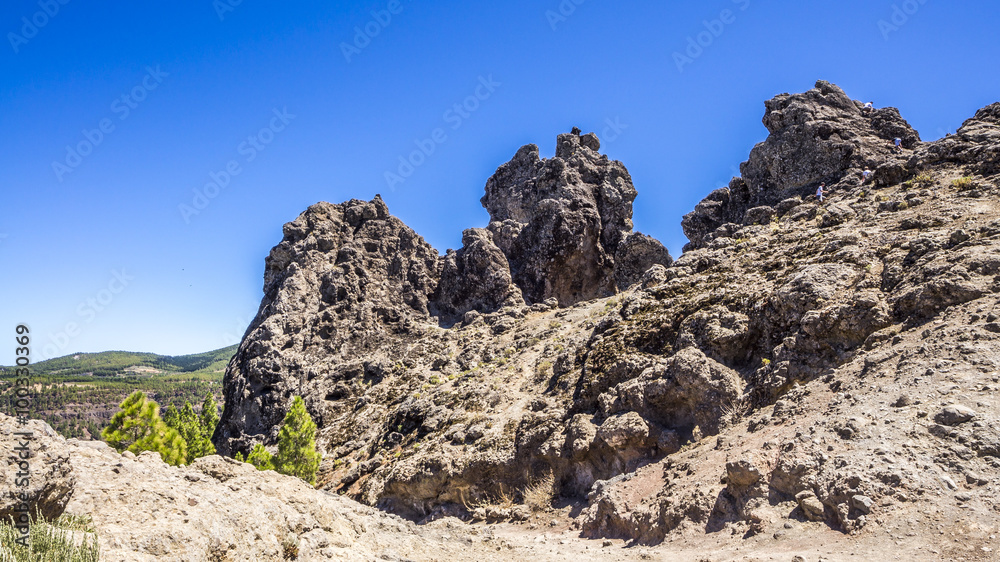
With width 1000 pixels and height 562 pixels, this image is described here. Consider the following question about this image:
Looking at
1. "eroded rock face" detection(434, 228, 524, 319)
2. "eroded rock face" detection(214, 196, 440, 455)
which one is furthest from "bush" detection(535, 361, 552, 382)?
"eroded rock face" detection(434, 228, 524, 319)

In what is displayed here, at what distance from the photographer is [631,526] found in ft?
50.1

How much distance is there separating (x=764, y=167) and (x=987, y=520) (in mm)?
28238

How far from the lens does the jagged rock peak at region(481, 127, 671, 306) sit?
156 ft

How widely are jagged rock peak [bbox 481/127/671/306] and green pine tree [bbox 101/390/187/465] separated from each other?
27.4 metres

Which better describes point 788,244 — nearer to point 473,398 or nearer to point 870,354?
point 870,354

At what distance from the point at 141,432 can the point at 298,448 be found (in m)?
9.11

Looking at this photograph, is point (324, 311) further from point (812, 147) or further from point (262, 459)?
point (812, 147)

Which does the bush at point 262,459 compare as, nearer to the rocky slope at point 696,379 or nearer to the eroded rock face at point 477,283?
the rocky slope at point 696,379

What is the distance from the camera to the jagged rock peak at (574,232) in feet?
156

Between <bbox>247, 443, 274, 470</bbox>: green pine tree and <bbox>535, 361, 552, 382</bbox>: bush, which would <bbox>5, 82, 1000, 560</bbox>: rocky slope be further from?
<bbox>247, 443, 274, 470</bbox>: green pine tree

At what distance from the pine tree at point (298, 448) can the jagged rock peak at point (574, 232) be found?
853 inches

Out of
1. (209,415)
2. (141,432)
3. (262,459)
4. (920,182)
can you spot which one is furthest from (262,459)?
(920,182)

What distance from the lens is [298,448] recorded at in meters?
30.5

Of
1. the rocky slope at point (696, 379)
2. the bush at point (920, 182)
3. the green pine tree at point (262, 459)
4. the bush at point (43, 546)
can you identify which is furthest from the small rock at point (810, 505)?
the green pine tree at point (262, 459)
